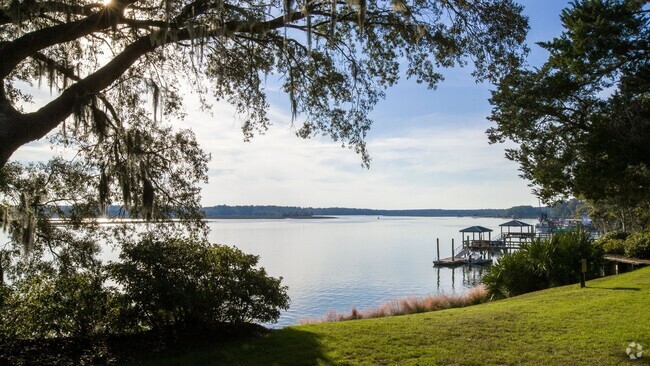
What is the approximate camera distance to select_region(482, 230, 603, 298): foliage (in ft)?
53.7

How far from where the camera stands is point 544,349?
22.2ft

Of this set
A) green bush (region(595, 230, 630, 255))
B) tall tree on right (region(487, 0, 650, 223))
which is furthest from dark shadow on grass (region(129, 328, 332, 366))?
green bush (region(595, 230, 630, 255))

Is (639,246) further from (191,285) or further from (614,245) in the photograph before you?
(191,285)

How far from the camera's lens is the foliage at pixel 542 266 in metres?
16.4

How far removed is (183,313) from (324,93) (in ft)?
18.2

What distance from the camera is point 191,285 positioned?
7469 mm

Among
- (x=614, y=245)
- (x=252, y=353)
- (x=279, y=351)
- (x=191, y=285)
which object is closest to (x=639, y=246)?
(x=614, y=245)

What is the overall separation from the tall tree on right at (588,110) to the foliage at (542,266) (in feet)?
12.9

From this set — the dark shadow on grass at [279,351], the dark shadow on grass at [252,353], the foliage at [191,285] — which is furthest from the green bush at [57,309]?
the dark shadow on grass at [279,351]

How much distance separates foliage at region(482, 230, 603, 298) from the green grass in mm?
6415

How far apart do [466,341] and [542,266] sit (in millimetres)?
10927

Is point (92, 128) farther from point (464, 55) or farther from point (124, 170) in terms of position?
point (464, 55)

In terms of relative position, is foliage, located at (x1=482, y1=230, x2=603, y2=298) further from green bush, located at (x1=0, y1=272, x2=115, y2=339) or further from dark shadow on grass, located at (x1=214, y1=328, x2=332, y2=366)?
green bush, located at (x1=0, y1=272, x2=115, y2=339)

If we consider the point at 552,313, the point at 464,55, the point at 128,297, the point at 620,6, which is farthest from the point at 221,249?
the point at 620,6
